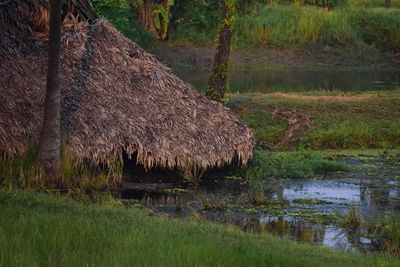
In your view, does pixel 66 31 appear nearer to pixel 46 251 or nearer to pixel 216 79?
pixel 216 79

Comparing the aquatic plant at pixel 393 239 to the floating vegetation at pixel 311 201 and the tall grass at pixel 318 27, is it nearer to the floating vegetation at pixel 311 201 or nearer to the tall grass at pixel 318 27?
the floating vegetation at pixel 311 201

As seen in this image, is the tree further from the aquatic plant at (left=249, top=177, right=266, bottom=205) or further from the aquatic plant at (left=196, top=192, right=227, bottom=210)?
the aquatic plant at (left=196, top=192, right=227, bottom=210)

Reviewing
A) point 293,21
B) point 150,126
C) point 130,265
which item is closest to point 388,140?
point 150,126

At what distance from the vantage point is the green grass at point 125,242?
711 centimetres

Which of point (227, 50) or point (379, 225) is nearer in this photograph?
point (379, 225)

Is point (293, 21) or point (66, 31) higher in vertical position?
point (293, 21)

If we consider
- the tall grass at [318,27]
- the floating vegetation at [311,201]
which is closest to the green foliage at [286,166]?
the floating vegetation at [311,201]

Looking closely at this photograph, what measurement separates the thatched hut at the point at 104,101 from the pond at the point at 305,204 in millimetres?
625

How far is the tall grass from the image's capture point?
120 feet

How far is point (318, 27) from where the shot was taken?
38.0 meters

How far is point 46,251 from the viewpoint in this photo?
7188 mm

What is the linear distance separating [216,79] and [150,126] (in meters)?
5.45

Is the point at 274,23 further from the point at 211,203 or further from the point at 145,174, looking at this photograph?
the point at 211,203

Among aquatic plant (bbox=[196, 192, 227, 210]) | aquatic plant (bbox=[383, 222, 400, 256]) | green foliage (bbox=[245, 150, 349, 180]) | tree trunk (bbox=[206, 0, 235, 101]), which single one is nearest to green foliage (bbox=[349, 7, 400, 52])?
tree trunk (bbox=[206, 0, 235, 101])
